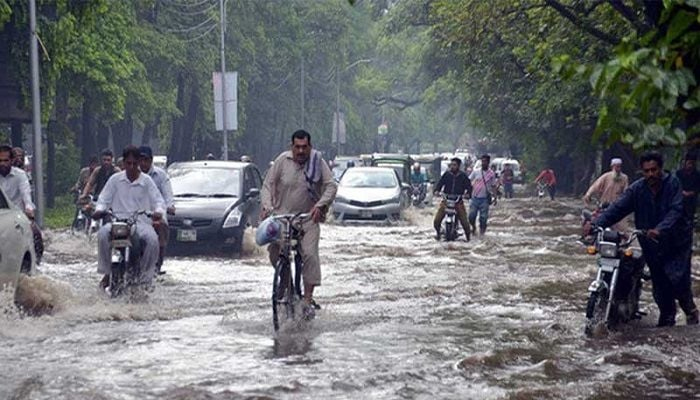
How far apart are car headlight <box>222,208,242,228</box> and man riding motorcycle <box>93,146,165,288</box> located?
6.37 meters

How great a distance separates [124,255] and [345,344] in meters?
3.10

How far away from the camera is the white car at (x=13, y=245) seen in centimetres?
1054

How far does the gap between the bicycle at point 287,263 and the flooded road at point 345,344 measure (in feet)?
0.70

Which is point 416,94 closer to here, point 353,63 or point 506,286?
point 353,63

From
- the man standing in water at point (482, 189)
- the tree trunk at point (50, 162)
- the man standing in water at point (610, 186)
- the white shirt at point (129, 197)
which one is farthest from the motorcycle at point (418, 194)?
the white shirt at point (129, 197)

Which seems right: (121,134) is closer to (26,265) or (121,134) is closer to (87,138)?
(87,138)

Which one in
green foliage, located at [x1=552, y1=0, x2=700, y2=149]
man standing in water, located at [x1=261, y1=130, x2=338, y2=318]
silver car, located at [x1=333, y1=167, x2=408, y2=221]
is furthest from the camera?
silver car, located at [x1=333, y1=167, x2=408, y2=221]

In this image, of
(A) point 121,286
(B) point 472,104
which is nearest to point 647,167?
(A) point 121,286

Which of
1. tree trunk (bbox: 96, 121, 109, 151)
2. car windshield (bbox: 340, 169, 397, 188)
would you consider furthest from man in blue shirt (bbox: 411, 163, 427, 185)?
car windshield (bbox: 340, 169, 397, 188)

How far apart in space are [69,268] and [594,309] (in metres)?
9.17

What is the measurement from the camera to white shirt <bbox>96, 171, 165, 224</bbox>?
40.6 feet

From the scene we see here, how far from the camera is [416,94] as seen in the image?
83875 mm

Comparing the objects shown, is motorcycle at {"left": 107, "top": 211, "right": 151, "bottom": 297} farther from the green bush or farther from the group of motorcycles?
the green bush

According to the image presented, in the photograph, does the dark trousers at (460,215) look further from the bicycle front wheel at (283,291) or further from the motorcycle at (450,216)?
the bicycle front wheel at (283,291)
